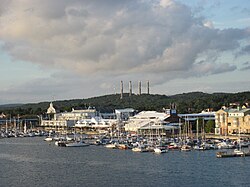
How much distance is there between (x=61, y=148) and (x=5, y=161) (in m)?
10.2

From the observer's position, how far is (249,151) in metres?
33.7

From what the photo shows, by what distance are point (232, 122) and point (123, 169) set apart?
23127mm

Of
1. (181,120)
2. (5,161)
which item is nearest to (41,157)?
(5,161)

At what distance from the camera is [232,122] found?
48906 millimetres

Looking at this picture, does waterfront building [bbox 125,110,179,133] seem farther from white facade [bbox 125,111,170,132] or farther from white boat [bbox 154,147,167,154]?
white boat [bbox 154,147,167,154]

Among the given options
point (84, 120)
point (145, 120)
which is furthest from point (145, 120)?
point (84, 120)

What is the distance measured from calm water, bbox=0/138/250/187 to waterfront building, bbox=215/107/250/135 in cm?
1349

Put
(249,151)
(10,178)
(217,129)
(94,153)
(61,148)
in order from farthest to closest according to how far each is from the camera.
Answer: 1. (217,129)
2. (61,148)
3. (94,153)
4. (249,151)
5. (10,178)

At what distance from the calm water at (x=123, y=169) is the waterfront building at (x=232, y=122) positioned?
13487 millimetres

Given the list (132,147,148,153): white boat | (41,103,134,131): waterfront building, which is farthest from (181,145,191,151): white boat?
(41,103,134,131): waterfront building

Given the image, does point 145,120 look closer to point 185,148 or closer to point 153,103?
point 185,148

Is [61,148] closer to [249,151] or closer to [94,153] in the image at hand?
[94,153]

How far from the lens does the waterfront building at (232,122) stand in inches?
1884

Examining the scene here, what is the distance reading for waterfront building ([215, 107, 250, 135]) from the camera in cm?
4784
